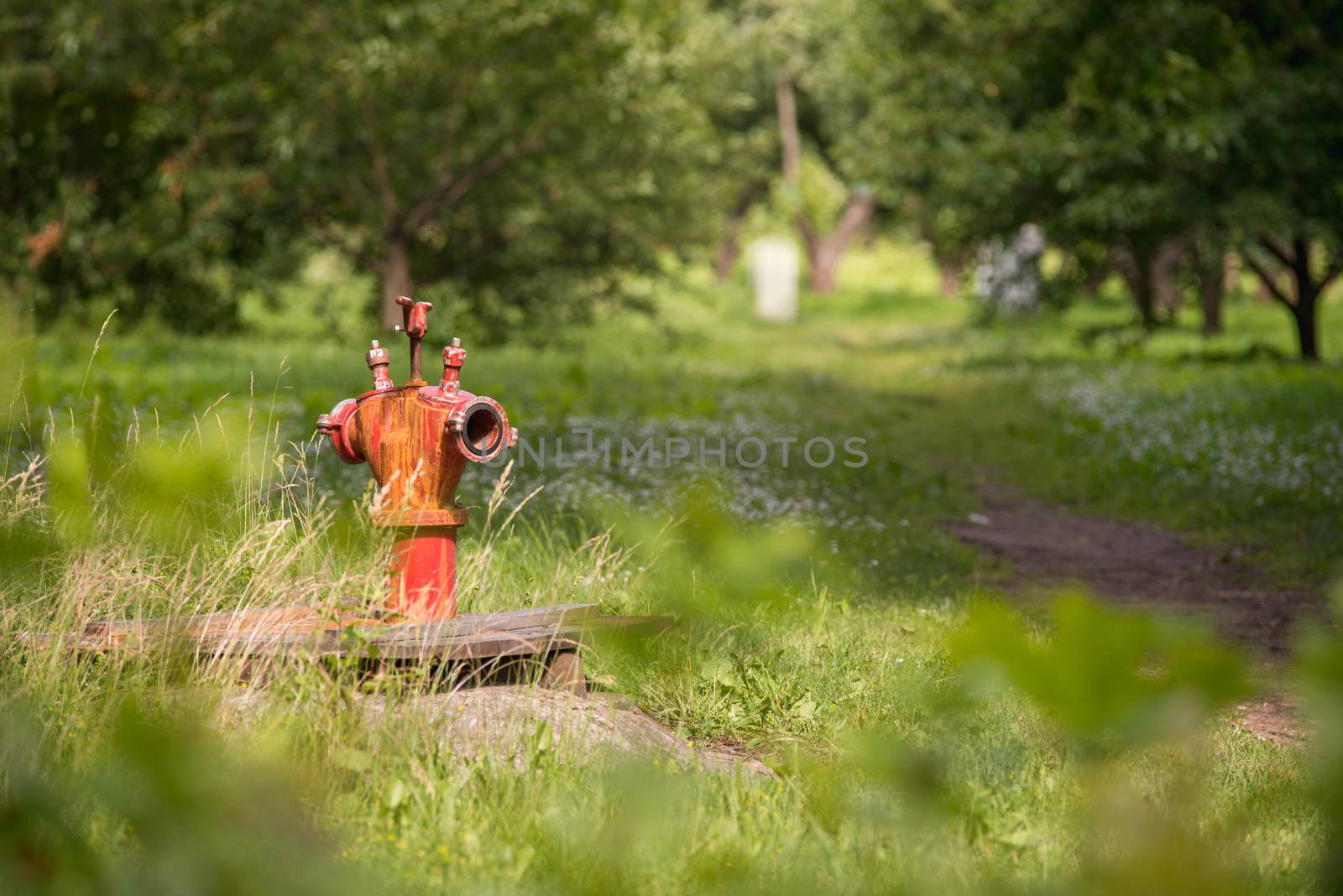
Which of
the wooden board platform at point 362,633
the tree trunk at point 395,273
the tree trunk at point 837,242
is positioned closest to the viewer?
the wooden board platform at point 362,633

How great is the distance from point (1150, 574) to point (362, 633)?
4938mm

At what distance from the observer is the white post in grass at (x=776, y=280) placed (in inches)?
1185

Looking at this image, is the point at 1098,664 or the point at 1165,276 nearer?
the point at 1098,664

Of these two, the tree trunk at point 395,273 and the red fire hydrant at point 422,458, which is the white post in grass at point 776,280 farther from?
the red fire hydrant at point 422,458

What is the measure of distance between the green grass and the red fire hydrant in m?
0.13

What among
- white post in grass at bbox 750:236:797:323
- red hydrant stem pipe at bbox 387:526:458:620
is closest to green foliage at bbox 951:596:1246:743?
red hydrant stem pipe at bbox 387:526:458:620

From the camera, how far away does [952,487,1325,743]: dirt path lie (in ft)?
18.9

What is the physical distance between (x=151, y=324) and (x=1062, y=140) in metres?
12.6

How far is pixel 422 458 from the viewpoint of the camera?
3955 mm

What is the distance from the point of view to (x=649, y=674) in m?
4.41

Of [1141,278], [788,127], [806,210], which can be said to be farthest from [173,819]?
[806,210]

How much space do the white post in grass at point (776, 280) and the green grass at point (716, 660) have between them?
18291mm

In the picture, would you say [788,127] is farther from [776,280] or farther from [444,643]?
[444,643]

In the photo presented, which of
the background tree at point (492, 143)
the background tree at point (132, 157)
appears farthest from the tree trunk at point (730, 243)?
the background tree at point (132, 157)
